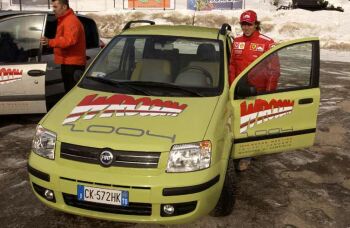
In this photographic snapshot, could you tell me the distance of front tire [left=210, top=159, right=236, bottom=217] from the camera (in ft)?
11.5

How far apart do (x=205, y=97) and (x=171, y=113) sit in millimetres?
463

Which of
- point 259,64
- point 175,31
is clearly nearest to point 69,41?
→ point 175,31

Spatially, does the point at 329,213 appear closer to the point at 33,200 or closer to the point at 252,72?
the point at 252,72

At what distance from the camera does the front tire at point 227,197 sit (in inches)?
138

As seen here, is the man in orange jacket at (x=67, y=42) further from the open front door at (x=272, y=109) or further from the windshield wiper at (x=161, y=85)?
the open front door at (x=272, y=109)

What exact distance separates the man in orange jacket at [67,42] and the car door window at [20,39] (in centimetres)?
40

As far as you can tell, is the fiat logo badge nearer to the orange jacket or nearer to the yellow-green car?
the yellow-green car

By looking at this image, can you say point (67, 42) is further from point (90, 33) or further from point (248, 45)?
point (248, 45)

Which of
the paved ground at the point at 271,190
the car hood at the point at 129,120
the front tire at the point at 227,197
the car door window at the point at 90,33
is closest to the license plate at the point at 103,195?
the car hood at the point at 129,120

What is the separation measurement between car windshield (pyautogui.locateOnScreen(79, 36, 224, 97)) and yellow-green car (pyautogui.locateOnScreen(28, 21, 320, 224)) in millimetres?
11

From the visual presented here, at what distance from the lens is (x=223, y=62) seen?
13.7 feet

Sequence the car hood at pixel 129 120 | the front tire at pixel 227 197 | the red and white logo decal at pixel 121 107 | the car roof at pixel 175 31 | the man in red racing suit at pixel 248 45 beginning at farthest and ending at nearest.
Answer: the man in red racing suit at pixel 248 45, the car roof at pixel 175 31, the front tire at pixel 227 197, the red and white logo decal at pixel 121 107, the car hood at pixel 129 120

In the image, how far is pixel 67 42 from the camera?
5.17 meters

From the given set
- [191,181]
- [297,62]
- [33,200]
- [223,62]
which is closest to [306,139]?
[223,62]
